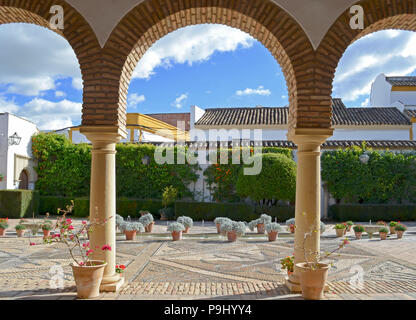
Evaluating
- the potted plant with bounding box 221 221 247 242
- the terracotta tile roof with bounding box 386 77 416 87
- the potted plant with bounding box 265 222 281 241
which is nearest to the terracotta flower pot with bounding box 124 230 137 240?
the potted plant with bounding box 221 221 247 242

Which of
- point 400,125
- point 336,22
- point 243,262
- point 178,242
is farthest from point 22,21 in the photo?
point 400,125

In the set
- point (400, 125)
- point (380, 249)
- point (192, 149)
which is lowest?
point (380, 249)

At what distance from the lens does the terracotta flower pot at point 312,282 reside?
496 centimetres

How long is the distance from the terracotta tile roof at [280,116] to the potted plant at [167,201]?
898 centimetres

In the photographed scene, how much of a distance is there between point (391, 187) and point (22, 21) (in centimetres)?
1750

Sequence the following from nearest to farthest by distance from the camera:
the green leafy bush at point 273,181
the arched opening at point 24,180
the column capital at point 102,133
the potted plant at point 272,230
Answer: the column capital at point 102,133 < the potted plant at point 272,230 < the green leafy bush at point 273,181 < the arched opening at point 24,180

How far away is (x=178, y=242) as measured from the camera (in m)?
11.0

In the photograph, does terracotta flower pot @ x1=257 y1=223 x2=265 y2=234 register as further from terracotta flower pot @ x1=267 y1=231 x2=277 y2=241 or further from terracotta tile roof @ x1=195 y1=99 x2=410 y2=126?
terracotta tile roof @ x1=195 y1=99 x2=410 y2=126

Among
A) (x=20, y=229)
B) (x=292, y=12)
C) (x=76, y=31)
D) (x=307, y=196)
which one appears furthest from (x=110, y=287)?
(x=20, y=229)

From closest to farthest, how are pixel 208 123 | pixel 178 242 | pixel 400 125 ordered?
pixel 178 242 < pixel 400 125 < pixel 208 123

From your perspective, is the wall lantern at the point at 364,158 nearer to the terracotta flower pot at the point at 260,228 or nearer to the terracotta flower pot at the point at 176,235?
the terracotta flower pot at the point at 260,228

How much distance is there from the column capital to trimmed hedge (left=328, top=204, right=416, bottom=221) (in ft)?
48.1

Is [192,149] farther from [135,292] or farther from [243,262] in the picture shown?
[135,292]

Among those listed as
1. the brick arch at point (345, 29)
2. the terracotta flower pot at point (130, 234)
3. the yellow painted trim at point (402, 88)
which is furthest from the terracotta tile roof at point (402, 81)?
the brick arch at point (345, 29)
